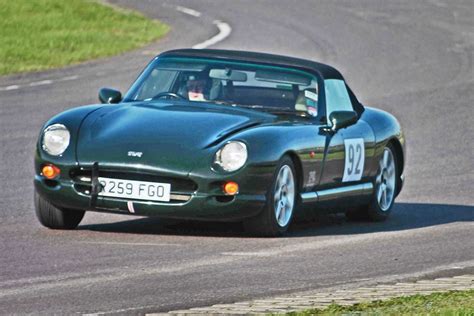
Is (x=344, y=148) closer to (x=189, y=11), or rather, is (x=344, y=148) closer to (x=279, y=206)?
(x=279, y=206)

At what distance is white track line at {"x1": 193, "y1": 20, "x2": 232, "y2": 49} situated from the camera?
90.8ft

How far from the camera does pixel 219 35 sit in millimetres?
29625

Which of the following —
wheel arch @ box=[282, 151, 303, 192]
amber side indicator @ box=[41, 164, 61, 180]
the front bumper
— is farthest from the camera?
wheel arch @ box=[282, 151, 303, 192]

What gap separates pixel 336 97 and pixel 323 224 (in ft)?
3.30

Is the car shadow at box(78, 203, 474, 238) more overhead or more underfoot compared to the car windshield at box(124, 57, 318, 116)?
more underfoot

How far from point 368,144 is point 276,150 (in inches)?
74.6

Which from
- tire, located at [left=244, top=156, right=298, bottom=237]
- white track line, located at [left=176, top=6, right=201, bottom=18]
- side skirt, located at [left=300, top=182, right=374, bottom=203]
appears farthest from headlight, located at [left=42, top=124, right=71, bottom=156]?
white track line, located at [left=176, top=6, right=201, bottom=18]

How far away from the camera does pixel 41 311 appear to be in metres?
7.25

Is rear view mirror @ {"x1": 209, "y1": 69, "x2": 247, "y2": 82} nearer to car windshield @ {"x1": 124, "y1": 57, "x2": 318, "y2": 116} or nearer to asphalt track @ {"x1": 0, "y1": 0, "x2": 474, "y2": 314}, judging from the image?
car windshield @ {"x1": 124, "y1": 57, "x2": 318, "y2": 116}

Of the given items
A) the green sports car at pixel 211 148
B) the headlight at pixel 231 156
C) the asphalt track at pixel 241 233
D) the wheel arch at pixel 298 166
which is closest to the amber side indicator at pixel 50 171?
the green sports car at pixel 211 148

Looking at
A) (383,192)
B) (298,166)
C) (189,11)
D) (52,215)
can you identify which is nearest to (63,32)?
(189,11)

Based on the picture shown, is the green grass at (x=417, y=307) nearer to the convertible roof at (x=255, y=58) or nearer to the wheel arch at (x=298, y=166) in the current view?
the wheel arch at (x=298, y=166)

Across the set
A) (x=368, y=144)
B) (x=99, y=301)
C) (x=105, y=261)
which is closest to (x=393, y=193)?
(x=368, y=144)

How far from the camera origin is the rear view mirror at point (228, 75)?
11.8m
